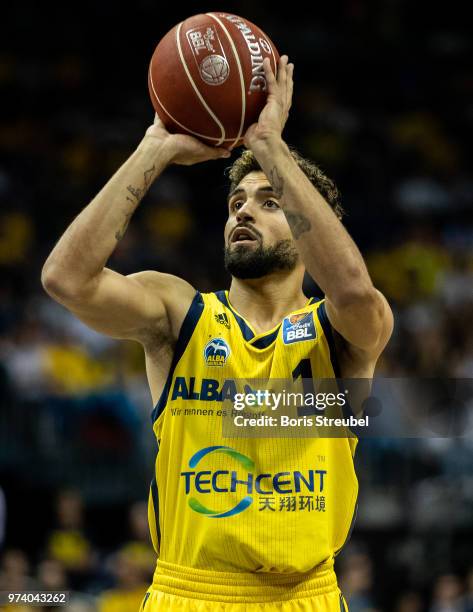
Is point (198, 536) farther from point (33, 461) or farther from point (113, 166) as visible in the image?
point (113, 166)

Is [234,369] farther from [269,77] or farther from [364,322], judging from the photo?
[269,77]

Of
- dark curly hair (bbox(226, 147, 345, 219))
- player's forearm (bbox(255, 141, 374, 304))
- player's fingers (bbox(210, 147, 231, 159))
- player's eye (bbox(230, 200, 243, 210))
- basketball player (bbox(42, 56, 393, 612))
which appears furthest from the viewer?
dark curly hair (bbox(226, 147, 345, 219))

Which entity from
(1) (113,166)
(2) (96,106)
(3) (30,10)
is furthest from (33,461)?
(3) (30,10)

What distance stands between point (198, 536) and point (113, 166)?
10.9 metres

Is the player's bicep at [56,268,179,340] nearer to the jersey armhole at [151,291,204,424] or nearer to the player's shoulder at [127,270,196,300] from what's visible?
the player's shoulder at [127,270,196,300]

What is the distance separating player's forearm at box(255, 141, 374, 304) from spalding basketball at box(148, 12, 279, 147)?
0.38 metres

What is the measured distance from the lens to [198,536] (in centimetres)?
376

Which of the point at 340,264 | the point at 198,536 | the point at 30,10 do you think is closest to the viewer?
the point at 340,264

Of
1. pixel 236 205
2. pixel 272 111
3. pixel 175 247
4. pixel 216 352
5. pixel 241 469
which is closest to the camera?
pixel 272 111

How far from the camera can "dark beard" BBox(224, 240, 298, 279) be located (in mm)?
4094

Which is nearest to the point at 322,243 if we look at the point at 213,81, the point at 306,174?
the point at 213,81

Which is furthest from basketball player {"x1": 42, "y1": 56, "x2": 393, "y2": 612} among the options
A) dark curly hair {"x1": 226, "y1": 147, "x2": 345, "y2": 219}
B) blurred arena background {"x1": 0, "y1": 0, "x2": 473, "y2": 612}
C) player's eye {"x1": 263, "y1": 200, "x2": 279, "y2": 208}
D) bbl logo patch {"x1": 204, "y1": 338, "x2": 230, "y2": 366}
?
blurred arena background {"x1": 0, "y1": 0, "x2": 473, "y2": 612}

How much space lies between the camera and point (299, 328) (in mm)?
3986

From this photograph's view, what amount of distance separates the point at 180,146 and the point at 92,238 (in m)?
0.55
